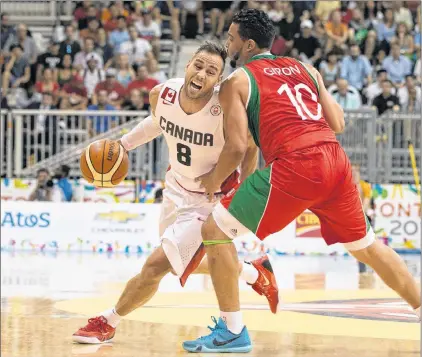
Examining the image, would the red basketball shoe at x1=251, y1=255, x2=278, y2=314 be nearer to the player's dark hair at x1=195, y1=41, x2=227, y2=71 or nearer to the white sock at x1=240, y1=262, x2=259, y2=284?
the white sock at x1=240, y1=262, x2=259, y2=284

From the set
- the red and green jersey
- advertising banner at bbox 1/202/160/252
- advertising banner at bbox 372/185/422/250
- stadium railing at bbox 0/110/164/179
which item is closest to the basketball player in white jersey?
the red and green jersey

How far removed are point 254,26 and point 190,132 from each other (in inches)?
35.2

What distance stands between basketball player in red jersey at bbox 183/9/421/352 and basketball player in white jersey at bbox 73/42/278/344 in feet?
0.96

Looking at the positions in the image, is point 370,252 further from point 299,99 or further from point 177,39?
point 177,39

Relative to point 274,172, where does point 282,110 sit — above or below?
above

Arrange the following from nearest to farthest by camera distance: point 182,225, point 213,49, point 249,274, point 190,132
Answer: point 213,49, point 190,132, point 182,225, point 249,274

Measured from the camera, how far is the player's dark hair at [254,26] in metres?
6.86

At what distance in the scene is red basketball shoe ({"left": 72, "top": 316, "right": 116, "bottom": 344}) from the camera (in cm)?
Result: 722

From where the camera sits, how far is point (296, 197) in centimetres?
652

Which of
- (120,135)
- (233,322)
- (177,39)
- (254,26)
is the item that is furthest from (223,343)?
(177,39)

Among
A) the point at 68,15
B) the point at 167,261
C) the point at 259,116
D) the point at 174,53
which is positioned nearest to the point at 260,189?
the point at 259,116

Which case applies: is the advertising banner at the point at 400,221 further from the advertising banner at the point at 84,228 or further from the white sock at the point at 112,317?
the white sock at the point at 112,317

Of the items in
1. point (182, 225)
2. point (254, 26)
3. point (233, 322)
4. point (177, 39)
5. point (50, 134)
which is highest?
point (177, 39)

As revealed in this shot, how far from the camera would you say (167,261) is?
23.8 feet
